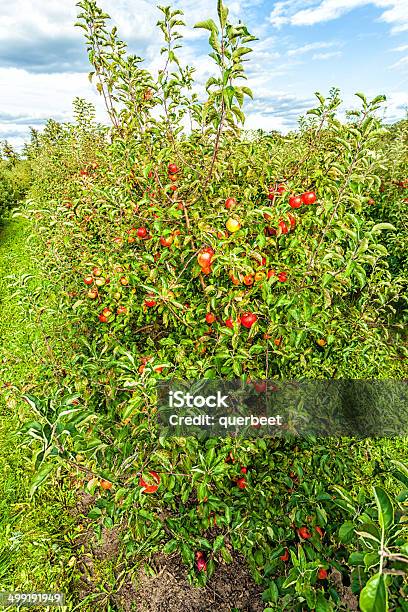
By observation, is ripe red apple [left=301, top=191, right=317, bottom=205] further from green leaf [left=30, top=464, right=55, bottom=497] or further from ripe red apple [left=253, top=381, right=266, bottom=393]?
green leaf [left=30, top=464, right=55, bottom=497]

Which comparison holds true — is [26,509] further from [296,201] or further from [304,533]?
[296,201]

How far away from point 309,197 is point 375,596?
1.66 meters

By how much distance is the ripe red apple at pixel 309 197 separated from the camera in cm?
195

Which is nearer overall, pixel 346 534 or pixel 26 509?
pixel 346 534

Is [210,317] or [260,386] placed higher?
[210,317]

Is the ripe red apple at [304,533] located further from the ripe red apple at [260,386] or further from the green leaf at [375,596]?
the green leaf at [375,596]

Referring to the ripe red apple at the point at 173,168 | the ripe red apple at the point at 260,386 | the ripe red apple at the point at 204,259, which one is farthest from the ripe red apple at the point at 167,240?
the ripe red apple at the point at 260,386

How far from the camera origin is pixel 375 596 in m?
0.70

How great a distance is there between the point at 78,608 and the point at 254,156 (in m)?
2.89

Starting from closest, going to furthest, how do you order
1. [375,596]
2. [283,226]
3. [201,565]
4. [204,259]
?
[375,596] < [204,259] < [283,226] < [201,565]

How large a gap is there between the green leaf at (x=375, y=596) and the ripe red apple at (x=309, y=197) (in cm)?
163

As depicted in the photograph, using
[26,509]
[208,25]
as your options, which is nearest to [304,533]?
[26,509]

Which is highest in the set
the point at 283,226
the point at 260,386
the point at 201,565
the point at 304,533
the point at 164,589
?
the point at 283,226

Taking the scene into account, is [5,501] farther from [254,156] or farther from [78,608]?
[254,156]
